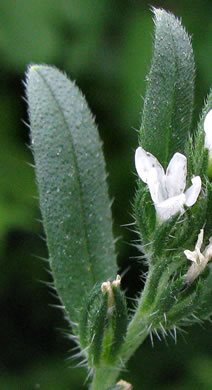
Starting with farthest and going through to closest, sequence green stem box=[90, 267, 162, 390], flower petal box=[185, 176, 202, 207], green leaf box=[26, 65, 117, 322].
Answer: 1. green leaf box=[26, 65, 117, 322]
2. green stem box=[90, 267, 162, 390]
3. flower petal box=[185, 176, 202, 207]

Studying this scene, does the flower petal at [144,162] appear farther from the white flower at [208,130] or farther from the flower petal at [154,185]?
the white flower at [208,130]

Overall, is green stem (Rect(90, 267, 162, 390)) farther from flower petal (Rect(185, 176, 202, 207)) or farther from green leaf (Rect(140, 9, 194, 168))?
green leaf (Rect(140, 9, 194, 168))

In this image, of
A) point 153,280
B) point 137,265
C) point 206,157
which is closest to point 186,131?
point 206,157

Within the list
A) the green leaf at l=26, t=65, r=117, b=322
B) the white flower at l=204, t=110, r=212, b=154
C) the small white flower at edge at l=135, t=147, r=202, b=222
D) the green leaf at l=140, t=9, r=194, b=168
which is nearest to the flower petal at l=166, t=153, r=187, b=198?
the small white flower at edge at l=135, t=147, r=202, b=222

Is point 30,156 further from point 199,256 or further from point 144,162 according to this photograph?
point 199,256

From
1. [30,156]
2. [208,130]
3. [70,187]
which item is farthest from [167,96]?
[30,156]

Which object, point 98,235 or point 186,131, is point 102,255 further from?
point 186,131

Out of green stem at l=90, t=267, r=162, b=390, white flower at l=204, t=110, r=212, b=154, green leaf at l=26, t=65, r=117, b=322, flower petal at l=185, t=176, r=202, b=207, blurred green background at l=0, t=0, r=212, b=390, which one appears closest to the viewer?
flower petal at l=185, t=176, r=202, b=207

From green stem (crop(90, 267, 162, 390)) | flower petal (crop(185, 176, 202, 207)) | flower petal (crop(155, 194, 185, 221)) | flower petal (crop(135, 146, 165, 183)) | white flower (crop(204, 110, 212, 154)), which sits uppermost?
white flower (crop(204, 110, 212, 154))
